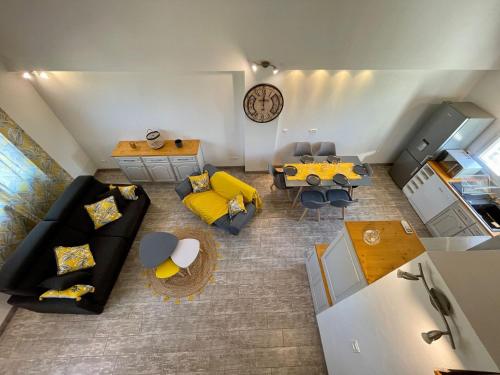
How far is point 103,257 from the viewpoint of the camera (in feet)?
11.1

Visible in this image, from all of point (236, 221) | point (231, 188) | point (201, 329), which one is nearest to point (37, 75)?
point (231, 188)

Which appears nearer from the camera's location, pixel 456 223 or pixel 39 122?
pixel 456 223

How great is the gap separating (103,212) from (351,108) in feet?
17.2

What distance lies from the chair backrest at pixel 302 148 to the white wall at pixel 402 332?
131 inches

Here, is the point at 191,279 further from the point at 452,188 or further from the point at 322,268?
the point at 452,188

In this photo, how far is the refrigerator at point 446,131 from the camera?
141 inches

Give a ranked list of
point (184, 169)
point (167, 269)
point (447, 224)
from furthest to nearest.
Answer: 1. point (184, 169)
2. point (447, 224)
3. point (167, 269)

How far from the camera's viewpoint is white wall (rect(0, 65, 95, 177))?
343 cm

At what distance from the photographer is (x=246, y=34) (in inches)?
116

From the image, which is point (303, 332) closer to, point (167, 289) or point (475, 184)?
point (167, 289)

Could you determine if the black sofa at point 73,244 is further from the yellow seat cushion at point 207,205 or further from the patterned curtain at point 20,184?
the yellow seat cushion at point 207,205

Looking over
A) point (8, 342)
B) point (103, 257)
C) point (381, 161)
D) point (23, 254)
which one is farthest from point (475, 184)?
point (8, 342)

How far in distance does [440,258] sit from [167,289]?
3.54 metres

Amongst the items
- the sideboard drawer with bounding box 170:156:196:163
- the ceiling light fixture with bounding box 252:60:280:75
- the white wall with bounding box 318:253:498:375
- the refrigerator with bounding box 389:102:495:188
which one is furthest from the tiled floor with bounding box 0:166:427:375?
the ceiling light fixture with bounding box 252:60:280:75
